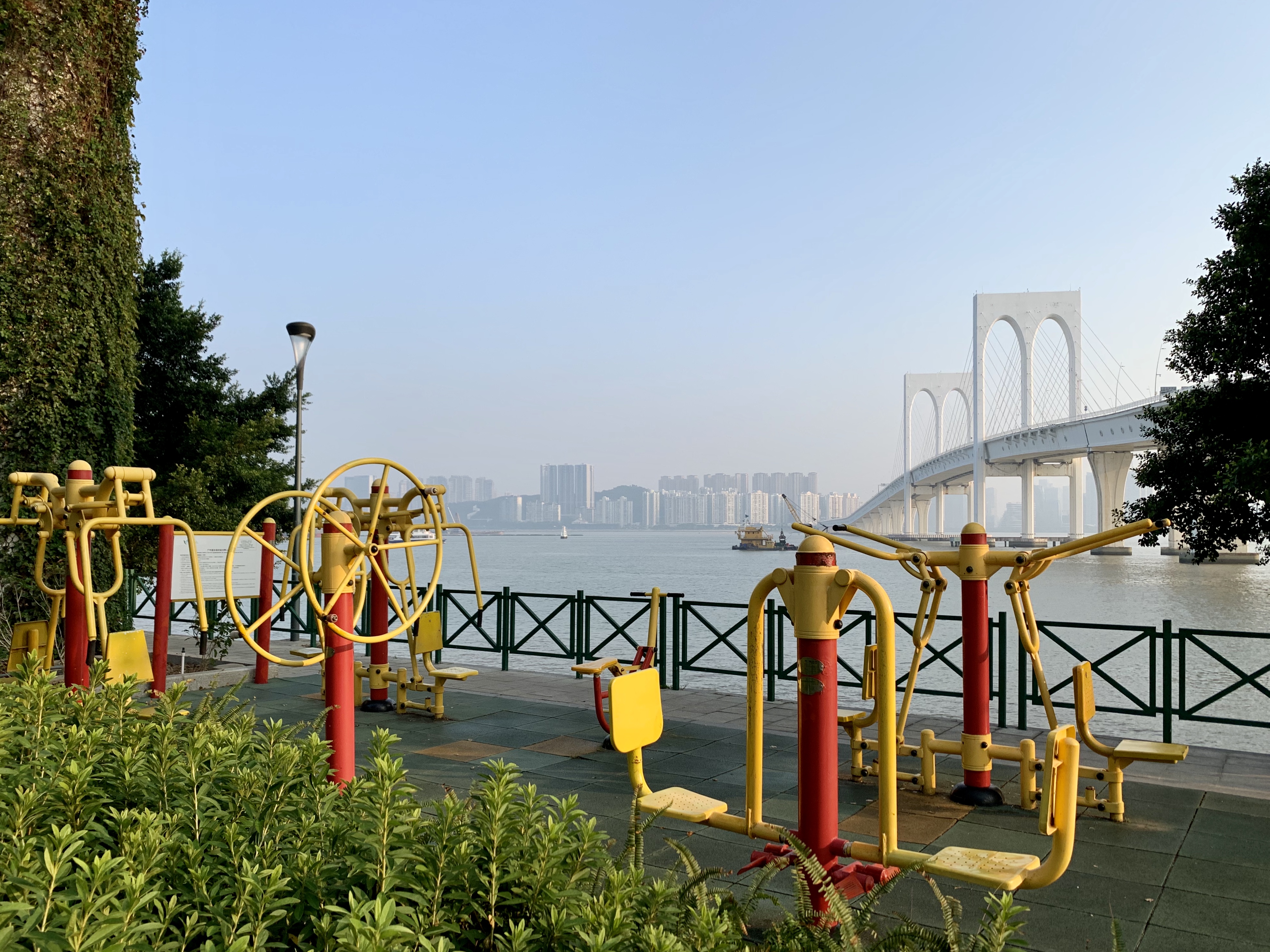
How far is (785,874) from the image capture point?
4.51 meters

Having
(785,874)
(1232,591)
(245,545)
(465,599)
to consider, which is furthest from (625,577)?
(785,874)

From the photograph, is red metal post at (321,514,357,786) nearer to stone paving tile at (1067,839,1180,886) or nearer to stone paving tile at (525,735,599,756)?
stone paving tile at (525,735,599,756)

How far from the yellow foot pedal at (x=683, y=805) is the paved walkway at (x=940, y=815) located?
55cm

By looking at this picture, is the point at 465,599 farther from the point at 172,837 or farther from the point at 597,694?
the point at 172,837

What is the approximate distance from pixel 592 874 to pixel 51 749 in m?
1.86

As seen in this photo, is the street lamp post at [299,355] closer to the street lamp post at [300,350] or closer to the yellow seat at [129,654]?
the street lamp post at [300,350]

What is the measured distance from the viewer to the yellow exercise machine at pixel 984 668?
17.1ft

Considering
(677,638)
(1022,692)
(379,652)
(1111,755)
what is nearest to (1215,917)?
(1111,755)

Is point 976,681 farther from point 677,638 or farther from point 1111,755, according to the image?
point 677,638

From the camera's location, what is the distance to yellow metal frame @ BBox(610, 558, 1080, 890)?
332cm

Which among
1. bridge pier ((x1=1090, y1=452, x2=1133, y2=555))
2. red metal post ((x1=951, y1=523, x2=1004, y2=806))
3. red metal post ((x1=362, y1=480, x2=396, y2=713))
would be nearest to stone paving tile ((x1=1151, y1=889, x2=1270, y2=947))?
red metal post ((x1=951, y1=523, x2=1004, y2=806))

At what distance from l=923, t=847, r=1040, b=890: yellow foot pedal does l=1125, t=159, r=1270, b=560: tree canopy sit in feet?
20.0

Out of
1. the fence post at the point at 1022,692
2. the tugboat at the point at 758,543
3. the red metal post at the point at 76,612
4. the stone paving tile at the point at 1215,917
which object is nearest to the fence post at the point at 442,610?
the red metal post at the point at 76,612

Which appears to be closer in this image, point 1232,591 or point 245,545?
point 245,545
